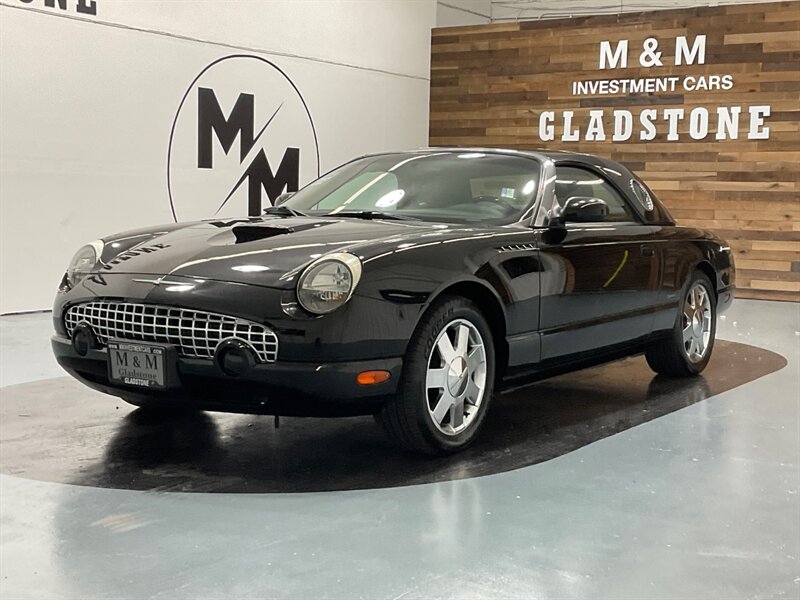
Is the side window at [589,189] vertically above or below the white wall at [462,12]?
below

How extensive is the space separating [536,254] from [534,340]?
335 millimetres

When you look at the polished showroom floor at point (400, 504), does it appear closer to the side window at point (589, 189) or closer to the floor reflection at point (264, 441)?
the floor reflection at point (264, 441)

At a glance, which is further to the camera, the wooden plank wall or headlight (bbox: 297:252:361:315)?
the wooden plank wall

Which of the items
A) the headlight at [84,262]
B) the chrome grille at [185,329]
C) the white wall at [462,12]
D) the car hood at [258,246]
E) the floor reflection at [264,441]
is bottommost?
the floor reflection at [264,441]

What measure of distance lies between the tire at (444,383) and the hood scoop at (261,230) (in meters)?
0.62

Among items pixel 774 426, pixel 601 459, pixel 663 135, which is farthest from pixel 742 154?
pixel 601 459

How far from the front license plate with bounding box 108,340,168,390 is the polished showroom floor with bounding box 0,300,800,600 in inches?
12.3

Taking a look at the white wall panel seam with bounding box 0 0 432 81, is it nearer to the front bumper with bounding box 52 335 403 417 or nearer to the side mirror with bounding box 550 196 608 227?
the side mirror with bounding box 550 196 608 227

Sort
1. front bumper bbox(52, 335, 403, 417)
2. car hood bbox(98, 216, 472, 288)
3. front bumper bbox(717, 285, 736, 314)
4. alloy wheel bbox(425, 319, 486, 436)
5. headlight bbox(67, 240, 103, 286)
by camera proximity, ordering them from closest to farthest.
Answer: front bumper bbox(52, 335, 403, 417) → car hood bbox(98, 216, 472, 288) → alloy wheel bbox(425, 319, 486, 436) → headlight bbox(67, 240, 103, 286) → front bumper bbox(717, 285, 736, 314)

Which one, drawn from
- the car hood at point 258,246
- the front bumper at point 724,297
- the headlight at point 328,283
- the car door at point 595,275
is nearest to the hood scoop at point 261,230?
the car hood at point 258,246

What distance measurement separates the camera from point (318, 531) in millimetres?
2709

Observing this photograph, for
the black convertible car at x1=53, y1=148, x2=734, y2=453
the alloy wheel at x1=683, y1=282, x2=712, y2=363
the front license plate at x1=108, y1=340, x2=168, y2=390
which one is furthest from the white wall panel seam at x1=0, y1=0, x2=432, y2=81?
the alloy wheel at x1=683, y1=282, x2=712, y2=363

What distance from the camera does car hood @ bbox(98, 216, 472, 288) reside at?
3.19m

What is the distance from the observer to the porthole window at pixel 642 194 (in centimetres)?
493
